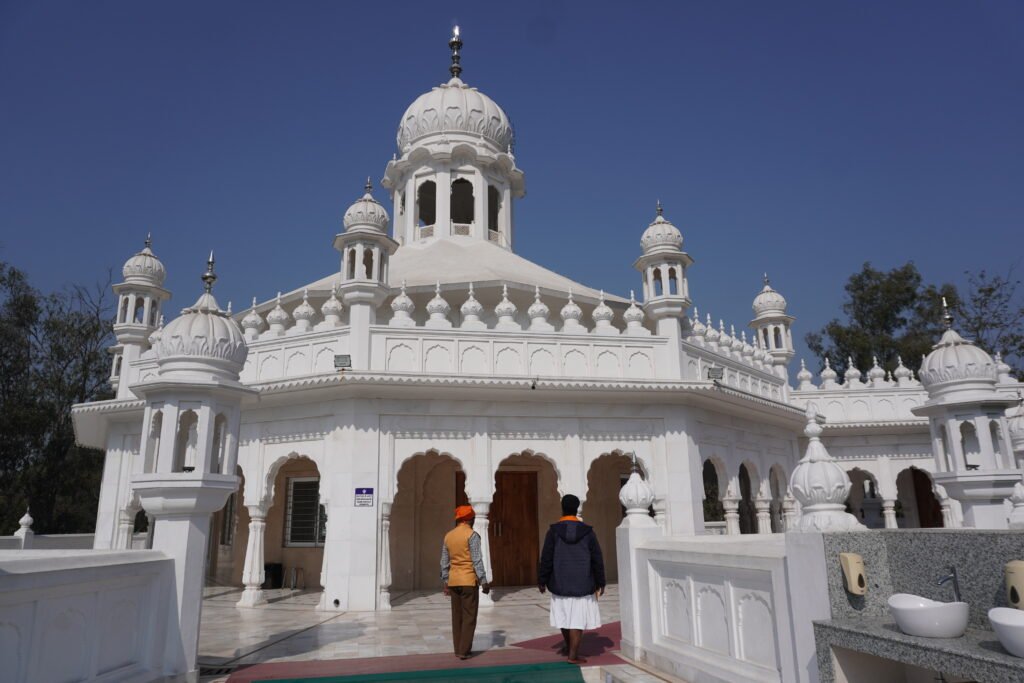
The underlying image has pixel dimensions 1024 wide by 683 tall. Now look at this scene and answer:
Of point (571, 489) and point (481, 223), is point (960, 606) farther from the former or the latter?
point (481, 223)

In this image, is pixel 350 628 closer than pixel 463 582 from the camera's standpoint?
No

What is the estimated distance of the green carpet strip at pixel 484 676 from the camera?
6801mm

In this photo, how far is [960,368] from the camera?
11.9 meters

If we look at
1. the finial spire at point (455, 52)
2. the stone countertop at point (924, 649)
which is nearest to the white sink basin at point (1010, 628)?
the stone countertop at point (924, 649)

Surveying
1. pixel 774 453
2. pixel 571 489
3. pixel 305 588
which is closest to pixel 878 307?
pixel 774 453

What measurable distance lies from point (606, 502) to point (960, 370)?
858cm

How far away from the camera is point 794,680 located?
4891 millimetres

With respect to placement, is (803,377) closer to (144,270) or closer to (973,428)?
(973,428)

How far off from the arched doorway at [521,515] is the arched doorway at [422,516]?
103 cm

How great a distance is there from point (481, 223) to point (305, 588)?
11810mm

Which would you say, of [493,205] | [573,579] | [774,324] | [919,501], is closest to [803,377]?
[774,324]

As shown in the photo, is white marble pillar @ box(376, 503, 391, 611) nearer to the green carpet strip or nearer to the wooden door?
the wooden door

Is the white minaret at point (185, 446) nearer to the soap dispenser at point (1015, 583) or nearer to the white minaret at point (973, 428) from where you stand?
the soap dispenser at point (1015, 583)

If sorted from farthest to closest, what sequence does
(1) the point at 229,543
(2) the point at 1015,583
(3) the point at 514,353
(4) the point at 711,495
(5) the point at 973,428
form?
(4) the point at 711,495, (1) the point at 229,543, (3) the point at 514,353, (5) the point at 973,428, (2) the point at 1015,583
